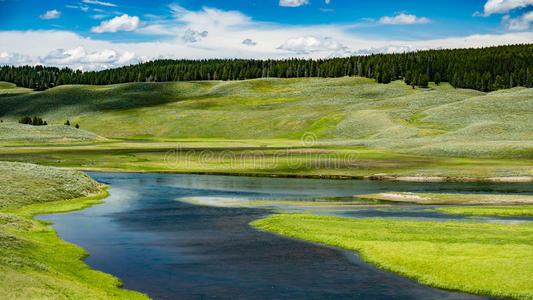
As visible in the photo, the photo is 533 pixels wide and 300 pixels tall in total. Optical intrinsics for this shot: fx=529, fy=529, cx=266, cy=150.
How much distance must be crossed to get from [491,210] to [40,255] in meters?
38.9

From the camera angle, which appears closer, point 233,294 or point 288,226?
point 233,294

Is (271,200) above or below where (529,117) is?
below

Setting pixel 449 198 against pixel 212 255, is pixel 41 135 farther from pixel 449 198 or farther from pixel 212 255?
pixel 212 255

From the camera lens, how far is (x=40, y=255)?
2898 cm

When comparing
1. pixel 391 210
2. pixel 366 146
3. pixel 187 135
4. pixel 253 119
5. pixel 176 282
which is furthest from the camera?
pixel 253 119

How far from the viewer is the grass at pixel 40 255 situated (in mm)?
22141

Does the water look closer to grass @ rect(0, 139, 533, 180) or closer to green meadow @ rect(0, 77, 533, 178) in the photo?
grass @ rect(0, 139, 533, 180)

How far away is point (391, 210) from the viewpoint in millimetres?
51188

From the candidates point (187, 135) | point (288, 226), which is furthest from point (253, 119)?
point (288, 226)

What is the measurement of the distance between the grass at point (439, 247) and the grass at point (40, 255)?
49.1 ft

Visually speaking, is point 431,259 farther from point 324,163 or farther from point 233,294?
point 324,163

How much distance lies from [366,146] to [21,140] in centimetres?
8928

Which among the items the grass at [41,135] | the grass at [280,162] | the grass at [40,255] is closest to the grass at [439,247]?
the grass at [40,255]

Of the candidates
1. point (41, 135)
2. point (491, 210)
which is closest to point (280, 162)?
point (491, 210)
